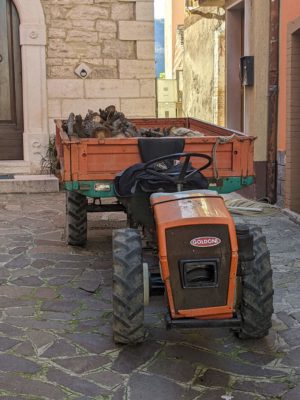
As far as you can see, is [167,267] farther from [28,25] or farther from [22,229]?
[28,25]

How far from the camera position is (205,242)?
337 centimetres

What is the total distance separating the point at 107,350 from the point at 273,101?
5.95 metres

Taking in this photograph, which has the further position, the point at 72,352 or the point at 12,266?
the point at 12,266

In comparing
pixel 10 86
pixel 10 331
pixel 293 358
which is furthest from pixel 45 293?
pixel 10 86

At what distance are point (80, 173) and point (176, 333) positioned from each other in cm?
182

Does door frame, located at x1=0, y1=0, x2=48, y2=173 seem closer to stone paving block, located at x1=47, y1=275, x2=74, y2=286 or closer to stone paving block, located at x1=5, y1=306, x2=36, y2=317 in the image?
stone paving block, located at x1=47, y1=275, x2=74, y2=286

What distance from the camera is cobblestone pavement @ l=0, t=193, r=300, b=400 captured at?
3.34 meters

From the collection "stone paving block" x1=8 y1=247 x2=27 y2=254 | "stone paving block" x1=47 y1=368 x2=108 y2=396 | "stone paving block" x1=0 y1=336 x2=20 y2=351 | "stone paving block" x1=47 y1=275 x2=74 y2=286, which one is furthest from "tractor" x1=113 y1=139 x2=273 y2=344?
"stone paving block" x1=8 y1=247 x2=27 y2=254

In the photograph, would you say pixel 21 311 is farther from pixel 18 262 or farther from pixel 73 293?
pixel 18 262

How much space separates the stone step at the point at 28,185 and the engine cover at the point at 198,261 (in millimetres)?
7108

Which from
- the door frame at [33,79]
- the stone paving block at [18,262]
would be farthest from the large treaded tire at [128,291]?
the door frame at [33,79]

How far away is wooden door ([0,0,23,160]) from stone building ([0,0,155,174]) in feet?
0.06

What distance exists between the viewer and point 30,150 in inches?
420

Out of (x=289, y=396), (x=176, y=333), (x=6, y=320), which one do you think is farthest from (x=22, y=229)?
(x=289, y=396)
